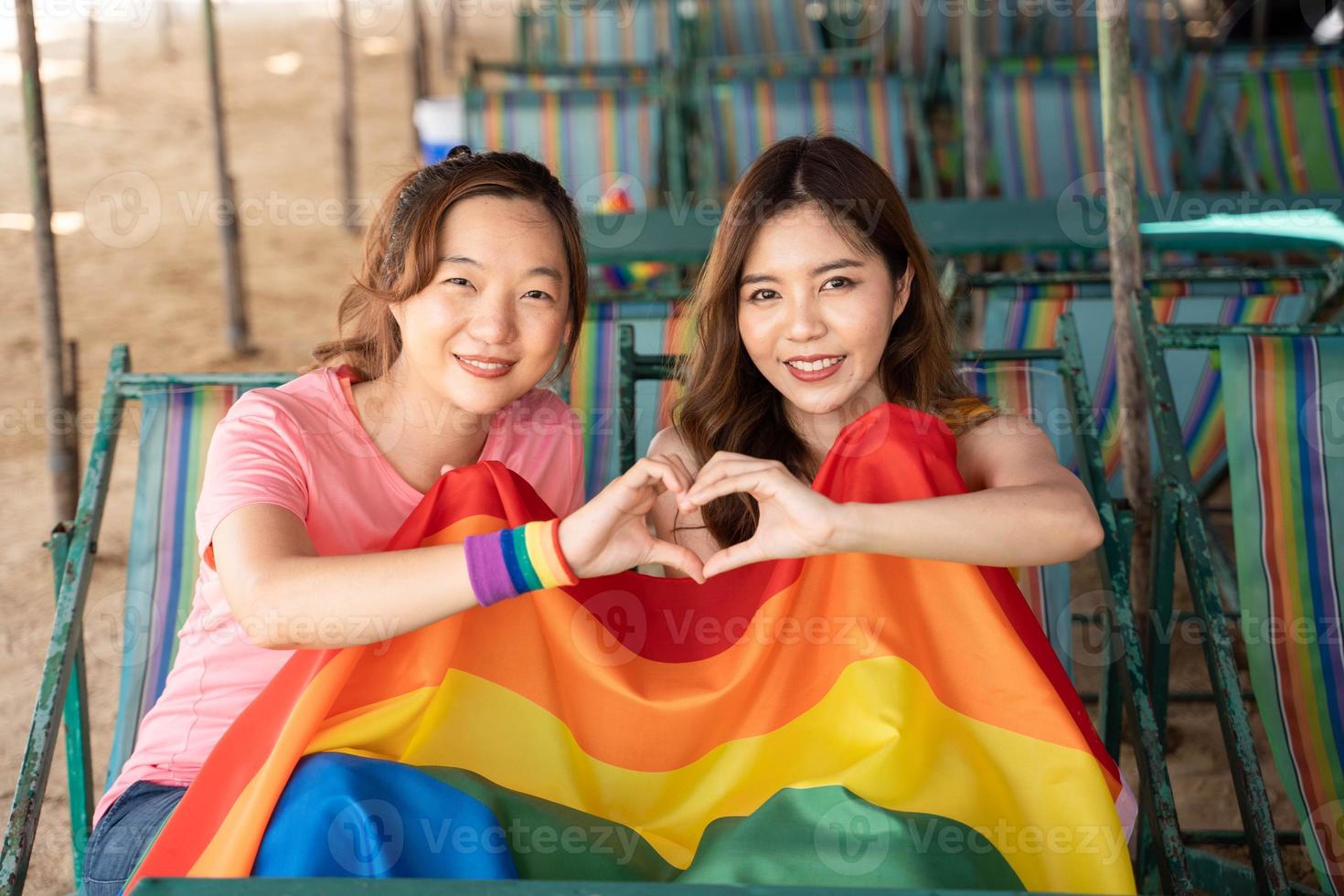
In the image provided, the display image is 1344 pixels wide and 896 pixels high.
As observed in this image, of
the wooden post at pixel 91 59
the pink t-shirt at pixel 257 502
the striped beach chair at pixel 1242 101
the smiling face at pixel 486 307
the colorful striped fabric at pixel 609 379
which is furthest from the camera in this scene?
the wooden post at pixel 91 59

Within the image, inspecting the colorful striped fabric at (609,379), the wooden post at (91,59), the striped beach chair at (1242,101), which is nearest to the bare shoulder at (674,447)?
the colorful striped fabric at (609,379)

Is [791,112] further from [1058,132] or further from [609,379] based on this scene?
[609,379]

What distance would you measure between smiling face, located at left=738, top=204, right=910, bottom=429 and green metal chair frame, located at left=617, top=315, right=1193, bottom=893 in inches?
26.9

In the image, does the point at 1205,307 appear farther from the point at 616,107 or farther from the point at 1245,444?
the point at 616,107

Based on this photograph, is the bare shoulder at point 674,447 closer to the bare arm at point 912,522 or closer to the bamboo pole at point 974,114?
the bare arm at point 912,522

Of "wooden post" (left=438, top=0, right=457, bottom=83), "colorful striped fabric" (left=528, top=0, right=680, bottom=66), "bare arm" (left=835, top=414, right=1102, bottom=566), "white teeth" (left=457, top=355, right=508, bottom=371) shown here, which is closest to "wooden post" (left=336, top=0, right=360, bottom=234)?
"colorful striped fabric" (left=528, top=0, right=680, bottom=66)

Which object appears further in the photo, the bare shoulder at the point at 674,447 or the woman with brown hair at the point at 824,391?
the bare shoulder at the point at 674,447

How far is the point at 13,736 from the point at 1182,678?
341cm

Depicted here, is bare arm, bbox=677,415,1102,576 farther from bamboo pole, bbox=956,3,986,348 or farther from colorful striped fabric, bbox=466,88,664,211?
colorful striped fabric, bbox=466,88,664,211

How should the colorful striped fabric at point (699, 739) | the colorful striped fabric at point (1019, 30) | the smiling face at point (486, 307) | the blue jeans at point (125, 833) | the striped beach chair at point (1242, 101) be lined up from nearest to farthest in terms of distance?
1. the colorful striped fabric at point (699, 739)
2. the blue jeans at point (125, 833)
3. the smiling face at point (486, 307)
4. the striped beach chair at point (1242, 101)
5. the colorful striped fabric at point (1019, 30)

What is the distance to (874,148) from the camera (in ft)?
21.2

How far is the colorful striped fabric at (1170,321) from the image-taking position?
349 centimetres

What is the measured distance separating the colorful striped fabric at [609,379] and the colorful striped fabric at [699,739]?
1.07m

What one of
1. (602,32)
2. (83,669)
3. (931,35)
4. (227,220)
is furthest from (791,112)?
(83,669)
